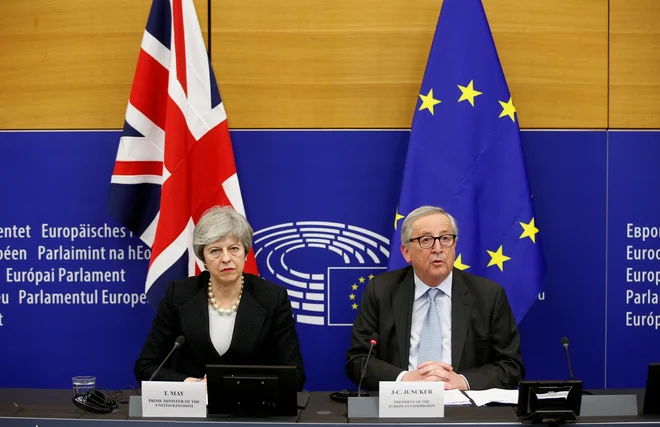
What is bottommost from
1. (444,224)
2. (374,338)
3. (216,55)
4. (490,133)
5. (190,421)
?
(190,421)

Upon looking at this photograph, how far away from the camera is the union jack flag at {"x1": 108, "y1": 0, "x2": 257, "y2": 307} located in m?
3.65

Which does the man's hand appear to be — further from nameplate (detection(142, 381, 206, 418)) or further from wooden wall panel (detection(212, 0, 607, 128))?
wooden wall panel (detection(212, 0, 607, 128))

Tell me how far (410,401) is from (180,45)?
2.23 metres

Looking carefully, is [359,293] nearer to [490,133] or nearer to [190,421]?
[490,133]

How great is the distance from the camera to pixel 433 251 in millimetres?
2936

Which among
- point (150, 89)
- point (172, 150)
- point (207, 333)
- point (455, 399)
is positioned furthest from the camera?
point (150, 89)

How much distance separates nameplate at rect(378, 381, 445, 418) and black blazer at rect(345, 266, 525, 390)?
0.62 metres

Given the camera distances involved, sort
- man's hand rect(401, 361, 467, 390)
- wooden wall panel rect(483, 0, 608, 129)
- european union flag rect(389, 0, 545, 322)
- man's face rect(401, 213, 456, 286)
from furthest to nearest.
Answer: wooden wall panel rect(483, 0, 608, 129), european union flag rect(389, 0, 545, 322), man's face rect(401, 213, 456, 286), man's hand rect(401, 361, 467, 390)

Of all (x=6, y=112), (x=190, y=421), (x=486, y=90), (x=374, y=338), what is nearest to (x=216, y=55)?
(x=6, y=112)

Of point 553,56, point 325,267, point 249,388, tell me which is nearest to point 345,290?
point 325,267

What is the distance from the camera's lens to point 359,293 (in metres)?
3.93

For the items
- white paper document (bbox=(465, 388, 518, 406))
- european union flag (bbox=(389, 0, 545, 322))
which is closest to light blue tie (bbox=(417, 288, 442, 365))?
white paper document (bbox=(465, 388, 518, 406))

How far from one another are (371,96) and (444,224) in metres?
1.18

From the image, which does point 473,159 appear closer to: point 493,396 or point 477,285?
point 477,285
